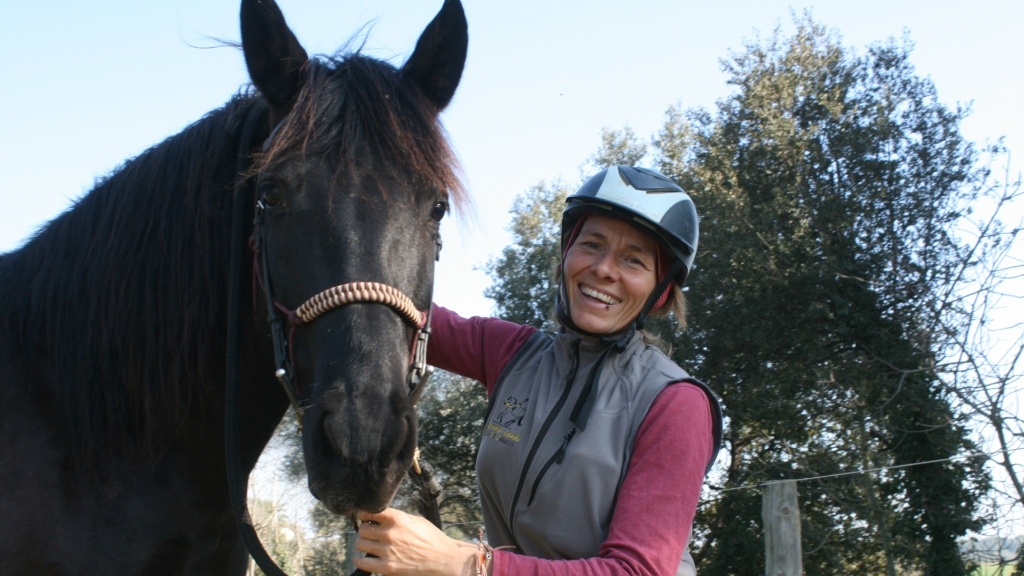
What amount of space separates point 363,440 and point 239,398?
29.2 inches

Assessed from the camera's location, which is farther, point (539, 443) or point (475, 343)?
point (475, 343)

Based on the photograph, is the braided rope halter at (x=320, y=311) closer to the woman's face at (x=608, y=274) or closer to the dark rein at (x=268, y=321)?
the dark rein at (x=268, y=321)

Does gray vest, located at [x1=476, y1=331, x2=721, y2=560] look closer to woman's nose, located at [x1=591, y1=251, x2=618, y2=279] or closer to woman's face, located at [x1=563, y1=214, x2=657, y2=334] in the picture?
woman's face, located at [x1=563, y1=214, x2=657, y2=334]

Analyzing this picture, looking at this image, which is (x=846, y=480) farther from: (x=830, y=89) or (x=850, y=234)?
(x=830, y=89)

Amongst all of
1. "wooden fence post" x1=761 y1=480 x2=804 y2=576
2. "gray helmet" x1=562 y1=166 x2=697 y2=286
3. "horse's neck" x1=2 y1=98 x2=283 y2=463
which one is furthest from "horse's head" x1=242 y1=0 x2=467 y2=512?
"wooden fence post" x1=761 y1=480 x2=804 y2=576

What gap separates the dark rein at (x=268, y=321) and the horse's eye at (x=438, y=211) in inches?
11.9

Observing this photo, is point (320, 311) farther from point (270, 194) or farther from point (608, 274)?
point (608, 274)

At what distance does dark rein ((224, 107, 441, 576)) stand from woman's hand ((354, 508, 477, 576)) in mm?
179

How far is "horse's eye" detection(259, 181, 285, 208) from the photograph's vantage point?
2.17m

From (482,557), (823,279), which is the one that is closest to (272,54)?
(482,557)

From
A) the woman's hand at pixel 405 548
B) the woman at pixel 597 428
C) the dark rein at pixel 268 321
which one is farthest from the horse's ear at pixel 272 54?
the woman's hand at pixel 405 548

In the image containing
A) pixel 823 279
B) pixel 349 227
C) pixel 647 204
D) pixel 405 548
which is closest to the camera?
pixel 405 548

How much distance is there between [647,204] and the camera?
2.53 m

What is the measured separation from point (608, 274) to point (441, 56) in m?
0.85
